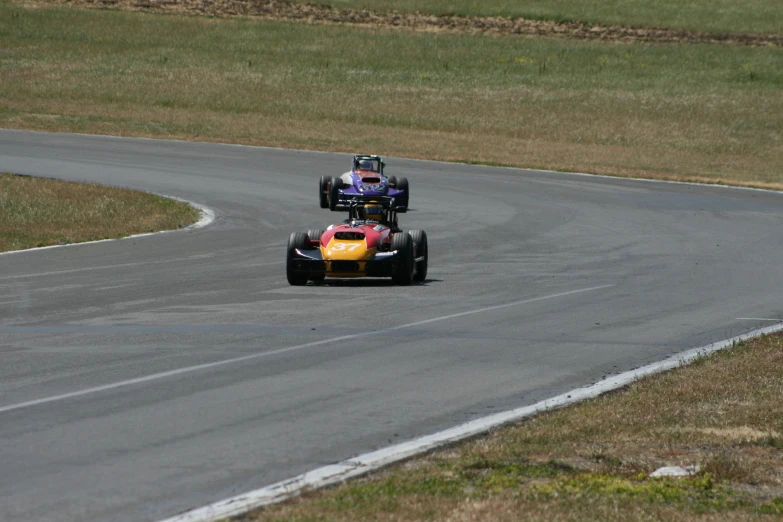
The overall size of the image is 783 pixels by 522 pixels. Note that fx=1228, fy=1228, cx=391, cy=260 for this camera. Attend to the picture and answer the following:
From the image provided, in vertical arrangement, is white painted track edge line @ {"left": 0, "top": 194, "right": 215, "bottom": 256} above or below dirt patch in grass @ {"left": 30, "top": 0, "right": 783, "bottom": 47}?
below

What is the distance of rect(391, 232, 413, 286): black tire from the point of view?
59.1ft

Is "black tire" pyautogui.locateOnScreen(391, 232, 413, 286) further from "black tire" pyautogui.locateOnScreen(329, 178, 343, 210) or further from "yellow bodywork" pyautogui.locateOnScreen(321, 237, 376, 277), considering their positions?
"black tire" pyautogui.locateOnScreen(329, 178, 343, 210)

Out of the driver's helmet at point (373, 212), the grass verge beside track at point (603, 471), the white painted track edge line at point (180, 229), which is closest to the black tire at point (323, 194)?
the white painted track edge line at point (180, 229)

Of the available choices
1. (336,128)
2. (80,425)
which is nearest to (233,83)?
(336,128)

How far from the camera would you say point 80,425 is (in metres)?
8.80

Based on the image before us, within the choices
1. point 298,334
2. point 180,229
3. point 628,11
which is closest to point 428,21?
point 628,11

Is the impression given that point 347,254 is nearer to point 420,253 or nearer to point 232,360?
point 420,253

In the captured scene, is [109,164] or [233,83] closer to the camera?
[109,164]

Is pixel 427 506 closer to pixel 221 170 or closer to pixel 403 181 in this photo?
pixel 403 181

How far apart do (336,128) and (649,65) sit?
2365 centimetres

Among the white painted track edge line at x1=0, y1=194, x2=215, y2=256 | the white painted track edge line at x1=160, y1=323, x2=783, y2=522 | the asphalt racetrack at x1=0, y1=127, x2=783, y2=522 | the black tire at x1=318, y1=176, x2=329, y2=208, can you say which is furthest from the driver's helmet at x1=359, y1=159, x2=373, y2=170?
the white painted track edge line at x1=160, y1=323, x2=783, y2=522

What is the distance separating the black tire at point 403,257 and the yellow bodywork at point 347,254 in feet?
1.21

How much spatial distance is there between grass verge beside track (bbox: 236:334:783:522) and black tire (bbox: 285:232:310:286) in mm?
8122

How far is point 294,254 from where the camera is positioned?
1789 cm
